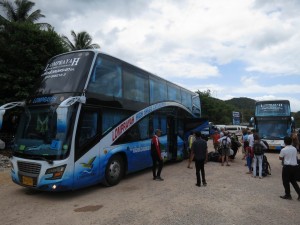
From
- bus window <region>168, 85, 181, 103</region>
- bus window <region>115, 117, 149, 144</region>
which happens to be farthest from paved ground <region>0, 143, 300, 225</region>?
bus window <region>168, 85, 181, 103</region>

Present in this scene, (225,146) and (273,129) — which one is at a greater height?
(273,129)

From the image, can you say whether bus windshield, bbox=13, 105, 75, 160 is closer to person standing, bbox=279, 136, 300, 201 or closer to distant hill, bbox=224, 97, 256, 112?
person standing, bbox=279, 136, 300, 201

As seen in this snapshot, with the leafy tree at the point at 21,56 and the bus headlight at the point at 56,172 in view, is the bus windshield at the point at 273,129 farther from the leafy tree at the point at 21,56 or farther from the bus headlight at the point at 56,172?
the bus headlight at the point at 56,172

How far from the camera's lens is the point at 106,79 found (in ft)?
27.2

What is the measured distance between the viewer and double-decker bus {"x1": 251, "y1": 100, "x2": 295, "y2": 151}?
19625 millimetres

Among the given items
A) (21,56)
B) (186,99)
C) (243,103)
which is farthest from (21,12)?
(243,103)

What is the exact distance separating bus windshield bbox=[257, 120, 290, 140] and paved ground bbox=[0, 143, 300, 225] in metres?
11.5

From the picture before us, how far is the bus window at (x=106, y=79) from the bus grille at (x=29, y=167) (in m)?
2.41

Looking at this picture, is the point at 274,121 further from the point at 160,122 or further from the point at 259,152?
the point at 160,122

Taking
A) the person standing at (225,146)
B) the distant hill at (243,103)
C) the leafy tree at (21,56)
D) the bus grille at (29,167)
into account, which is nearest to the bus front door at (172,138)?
the person standing at (225,146)

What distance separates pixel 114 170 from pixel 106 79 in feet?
9.32

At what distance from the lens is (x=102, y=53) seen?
8.27 meters

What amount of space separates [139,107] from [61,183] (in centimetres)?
421

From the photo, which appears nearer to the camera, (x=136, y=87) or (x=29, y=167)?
(x=29, y=167)
